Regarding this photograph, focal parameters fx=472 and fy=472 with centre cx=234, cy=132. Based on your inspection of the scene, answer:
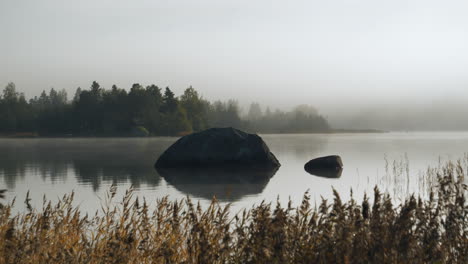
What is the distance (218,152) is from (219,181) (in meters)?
7.80

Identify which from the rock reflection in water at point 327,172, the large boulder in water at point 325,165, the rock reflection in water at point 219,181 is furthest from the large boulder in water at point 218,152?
the rock reflection in water at point 327,172

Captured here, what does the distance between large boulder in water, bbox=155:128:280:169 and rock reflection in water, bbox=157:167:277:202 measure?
90cm

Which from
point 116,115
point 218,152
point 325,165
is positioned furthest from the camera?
point 116,115

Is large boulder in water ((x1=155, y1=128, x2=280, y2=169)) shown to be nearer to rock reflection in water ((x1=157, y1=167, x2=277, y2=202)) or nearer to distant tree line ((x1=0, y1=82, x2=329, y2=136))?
rock reflection in water ((x1=157, y1=167, x2=277, y2=202))

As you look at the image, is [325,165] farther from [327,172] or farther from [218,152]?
[218,152]

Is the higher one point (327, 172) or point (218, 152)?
point (218, 152)

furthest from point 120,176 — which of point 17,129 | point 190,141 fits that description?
point 17,129

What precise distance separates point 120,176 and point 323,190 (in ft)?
37.3

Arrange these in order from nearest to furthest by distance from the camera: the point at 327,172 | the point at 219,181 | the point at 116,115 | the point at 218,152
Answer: the point at 219,181, the point at 327,172, the point at 218,152, the point at 116,115

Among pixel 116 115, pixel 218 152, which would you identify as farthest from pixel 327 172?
pixel 116 115

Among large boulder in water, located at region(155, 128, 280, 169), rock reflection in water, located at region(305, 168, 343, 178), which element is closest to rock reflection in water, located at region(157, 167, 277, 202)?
large boulder in water, located at region(155, 128, 280, 169)

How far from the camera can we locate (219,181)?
23391 mm

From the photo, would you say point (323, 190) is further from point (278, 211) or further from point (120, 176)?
point (278, 211)

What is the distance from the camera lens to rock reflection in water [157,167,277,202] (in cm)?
1934
